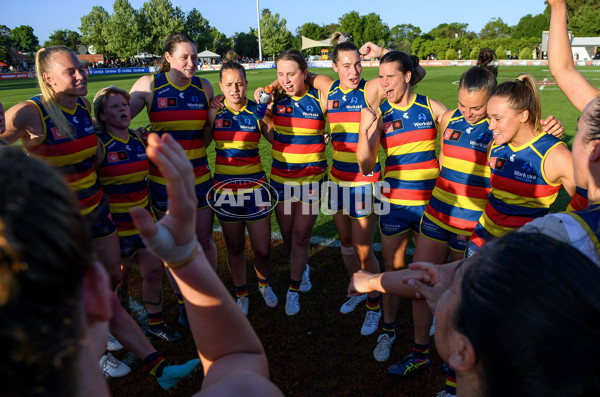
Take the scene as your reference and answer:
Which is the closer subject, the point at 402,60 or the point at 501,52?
the point at 402,60

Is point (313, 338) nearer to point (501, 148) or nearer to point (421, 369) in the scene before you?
point (421, 369)

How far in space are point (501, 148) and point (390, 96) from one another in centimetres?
118

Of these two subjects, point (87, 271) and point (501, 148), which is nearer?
point (87, 271)

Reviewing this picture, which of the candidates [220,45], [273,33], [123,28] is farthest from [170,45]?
[220,45]

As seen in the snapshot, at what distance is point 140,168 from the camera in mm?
3943

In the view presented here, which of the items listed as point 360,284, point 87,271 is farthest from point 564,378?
point 360,284

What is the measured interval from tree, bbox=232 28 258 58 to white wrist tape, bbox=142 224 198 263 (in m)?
83.6

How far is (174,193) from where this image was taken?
103 centimetres

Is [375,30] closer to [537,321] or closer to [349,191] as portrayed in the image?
[349,191]

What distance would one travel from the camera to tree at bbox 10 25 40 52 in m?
88.6

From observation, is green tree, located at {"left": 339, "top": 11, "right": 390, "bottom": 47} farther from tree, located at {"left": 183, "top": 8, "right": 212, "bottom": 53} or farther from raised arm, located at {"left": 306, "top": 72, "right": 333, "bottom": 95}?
raised arm, located at {"left": 306, "top": 72, "right": 333, "bottom": 95}

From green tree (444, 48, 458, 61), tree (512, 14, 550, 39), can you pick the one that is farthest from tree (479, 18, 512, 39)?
green tree (444, 48, 458, 61)

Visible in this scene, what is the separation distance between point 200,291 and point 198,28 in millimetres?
79536

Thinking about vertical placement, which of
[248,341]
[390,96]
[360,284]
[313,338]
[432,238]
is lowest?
[313,338]
